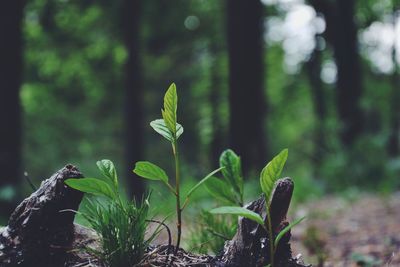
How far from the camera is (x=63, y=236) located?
1.82 metres

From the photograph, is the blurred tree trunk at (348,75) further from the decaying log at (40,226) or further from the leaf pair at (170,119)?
the decaying log at (40,226)

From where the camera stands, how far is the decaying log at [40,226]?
1.71 metres

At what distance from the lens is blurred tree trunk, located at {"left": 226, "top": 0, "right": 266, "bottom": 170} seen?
8.77 meters

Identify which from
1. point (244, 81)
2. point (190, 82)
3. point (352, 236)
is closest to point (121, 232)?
point (352, 236)

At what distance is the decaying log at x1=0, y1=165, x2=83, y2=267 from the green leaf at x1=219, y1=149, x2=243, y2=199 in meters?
0.64

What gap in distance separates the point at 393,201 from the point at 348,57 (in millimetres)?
7637

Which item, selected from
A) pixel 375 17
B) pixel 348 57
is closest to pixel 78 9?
pixel 348 57

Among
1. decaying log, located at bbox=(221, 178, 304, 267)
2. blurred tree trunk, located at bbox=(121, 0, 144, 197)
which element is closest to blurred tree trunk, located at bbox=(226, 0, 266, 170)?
blurred tree trunk, located at bbox=(121, 0, 144, 197)

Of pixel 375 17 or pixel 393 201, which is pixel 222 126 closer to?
pixel 375 17

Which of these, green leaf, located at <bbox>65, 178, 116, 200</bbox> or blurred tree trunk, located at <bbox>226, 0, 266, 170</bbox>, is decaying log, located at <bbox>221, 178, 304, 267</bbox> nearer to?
green leaf, located at <bbox>65, 178, 116, 200</bbox>

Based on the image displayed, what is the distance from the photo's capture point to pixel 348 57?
13.2 metres

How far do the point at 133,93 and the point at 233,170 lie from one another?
786 cm

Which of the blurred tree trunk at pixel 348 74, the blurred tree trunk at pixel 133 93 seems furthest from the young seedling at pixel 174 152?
the blurred tree trunk at pixel 348 74

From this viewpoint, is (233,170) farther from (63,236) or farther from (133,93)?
(133,93)
